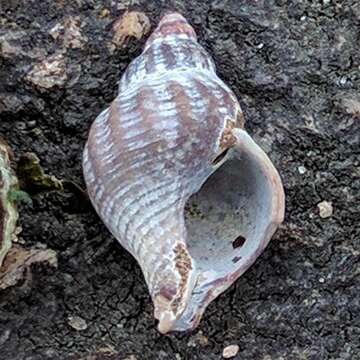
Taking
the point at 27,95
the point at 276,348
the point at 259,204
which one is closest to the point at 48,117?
the point at 27,95

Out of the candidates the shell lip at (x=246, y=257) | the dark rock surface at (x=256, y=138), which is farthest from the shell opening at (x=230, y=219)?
the dark rock surface at (x=256, y=138)

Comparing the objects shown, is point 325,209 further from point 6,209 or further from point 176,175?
point 6,209

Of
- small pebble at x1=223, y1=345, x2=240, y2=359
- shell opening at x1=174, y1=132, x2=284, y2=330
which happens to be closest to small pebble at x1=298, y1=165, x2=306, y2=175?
shell opening at x1=174, y1=132, x2=284, y2=330

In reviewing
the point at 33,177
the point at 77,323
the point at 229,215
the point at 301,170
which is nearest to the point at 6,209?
the point at 33,177

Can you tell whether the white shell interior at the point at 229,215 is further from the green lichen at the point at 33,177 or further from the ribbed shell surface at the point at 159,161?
the green lichen at the point at 33,177

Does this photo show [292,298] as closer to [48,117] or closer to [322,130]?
[322,130]

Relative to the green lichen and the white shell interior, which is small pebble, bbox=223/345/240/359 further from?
the green lichen
